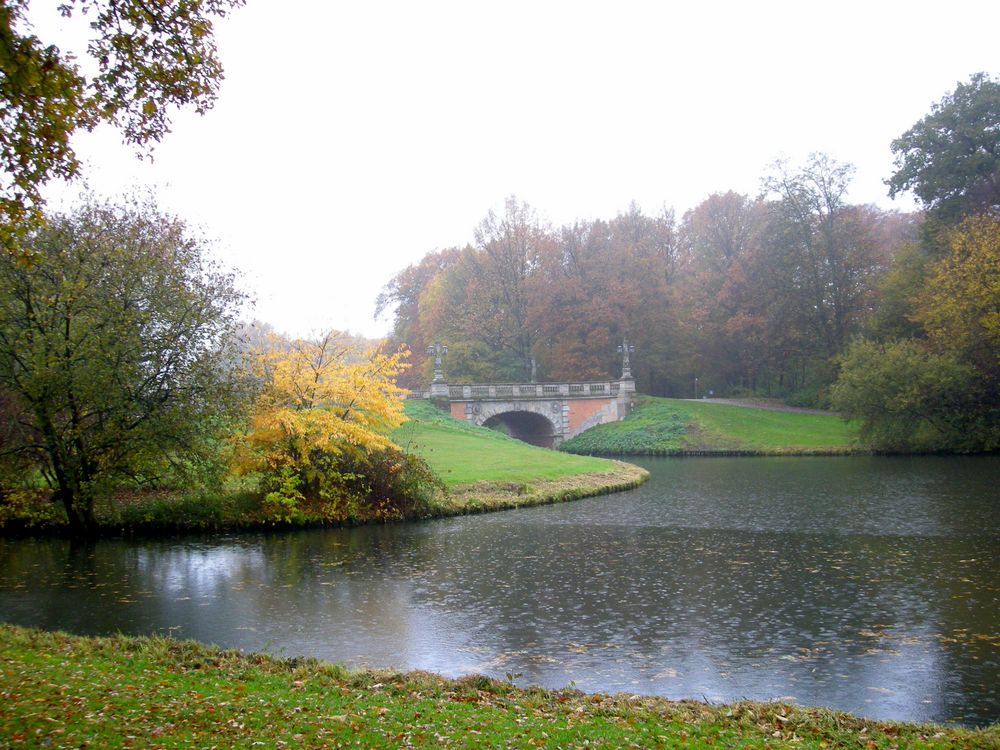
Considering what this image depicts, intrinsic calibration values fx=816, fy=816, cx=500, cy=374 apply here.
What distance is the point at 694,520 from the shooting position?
20.1 metres

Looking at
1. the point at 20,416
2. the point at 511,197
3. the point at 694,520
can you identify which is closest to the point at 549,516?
the point at 694,520

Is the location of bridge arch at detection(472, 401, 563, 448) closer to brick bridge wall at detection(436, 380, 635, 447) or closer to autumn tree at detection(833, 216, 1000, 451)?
brick bridge wall at detection(436, 380, 635, 447)

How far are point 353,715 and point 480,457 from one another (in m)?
23.7

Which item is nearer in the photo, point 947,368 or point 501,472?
point 501,472

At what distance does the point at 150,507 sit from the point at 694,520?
12.9 meters

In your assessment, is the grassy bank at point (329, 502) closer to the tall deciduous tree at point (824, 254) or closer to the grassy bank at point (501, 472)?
the grassy bank at point (501, 472)

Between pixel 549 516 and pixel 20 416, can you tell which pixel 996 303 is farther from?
pixel 20 416

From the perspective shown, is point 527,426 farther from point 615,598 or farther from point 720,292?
point 615,598

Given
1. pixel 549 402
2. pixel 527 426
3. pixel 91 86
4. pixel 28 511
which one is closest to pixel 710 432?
pixel 549 402

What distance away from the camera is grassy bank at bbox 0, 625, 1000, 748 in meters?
5.88

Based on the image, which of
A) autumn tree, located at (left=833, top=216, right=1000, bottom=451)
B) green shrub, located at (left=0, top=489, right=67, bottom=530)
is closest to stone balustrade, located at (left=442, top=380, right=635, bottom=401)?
autumn tree, located at (left=833, top=216, right=1000, bottom=451)

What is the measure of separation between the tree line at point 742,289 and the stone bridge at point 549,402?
3.84 metres

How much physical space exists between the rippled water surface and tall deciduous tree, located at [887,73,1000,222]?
22.4m

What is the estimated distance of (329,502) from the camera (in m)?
19.9
